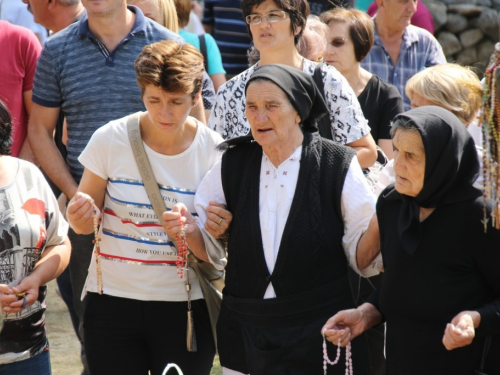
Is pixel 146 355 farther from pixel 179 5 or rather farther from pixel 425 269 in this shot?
pixel 179 5

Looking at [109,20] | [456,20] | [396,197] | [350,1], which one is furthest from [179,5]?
[456,20]

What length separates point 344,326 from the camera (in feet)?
11.1

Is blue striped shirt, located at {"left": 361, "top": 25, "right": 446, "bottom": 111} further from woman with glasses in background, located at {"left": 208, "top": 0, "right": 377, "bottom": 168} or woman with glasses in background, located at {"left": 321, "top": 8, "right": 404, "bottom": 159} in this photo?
woman with glasses in background, located at {"left": 208, "top": 0, "right": 377, "bottom": 168}

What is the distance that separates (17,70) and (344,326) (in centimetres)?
289

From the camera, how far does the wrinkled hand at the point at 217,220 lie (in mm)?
3531

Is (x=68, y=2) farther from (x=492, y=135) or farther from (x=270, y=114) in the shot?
(x=492, y=135)

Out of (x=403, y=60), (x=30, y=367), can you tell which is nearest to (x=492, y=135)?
(x=30, y=367)

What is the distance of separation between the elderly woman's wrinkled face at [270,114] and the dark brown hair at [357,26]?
6.30 ft

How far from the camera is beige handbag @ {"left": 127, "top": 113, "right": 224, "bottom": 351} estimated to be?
3.71m

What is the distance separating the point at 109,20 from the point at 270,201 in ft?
5.71

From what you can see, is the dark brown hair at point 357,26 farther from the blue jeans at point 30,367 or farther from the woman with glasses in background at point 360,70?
the blue jeans at point 30,367

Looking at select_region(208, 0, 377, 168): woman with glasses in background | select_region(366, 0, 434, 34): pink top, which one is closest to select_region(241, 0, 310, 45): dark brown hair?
select_region(208, 0, 377, 168): woman with glasses in background

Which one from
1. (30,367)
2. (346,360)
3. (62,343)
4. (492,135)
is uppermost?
(492,135)

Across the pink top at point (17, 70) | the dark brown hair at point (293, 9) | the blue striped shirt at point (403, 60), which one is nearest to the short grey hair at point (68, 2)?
the pink top at point (17, 70)
